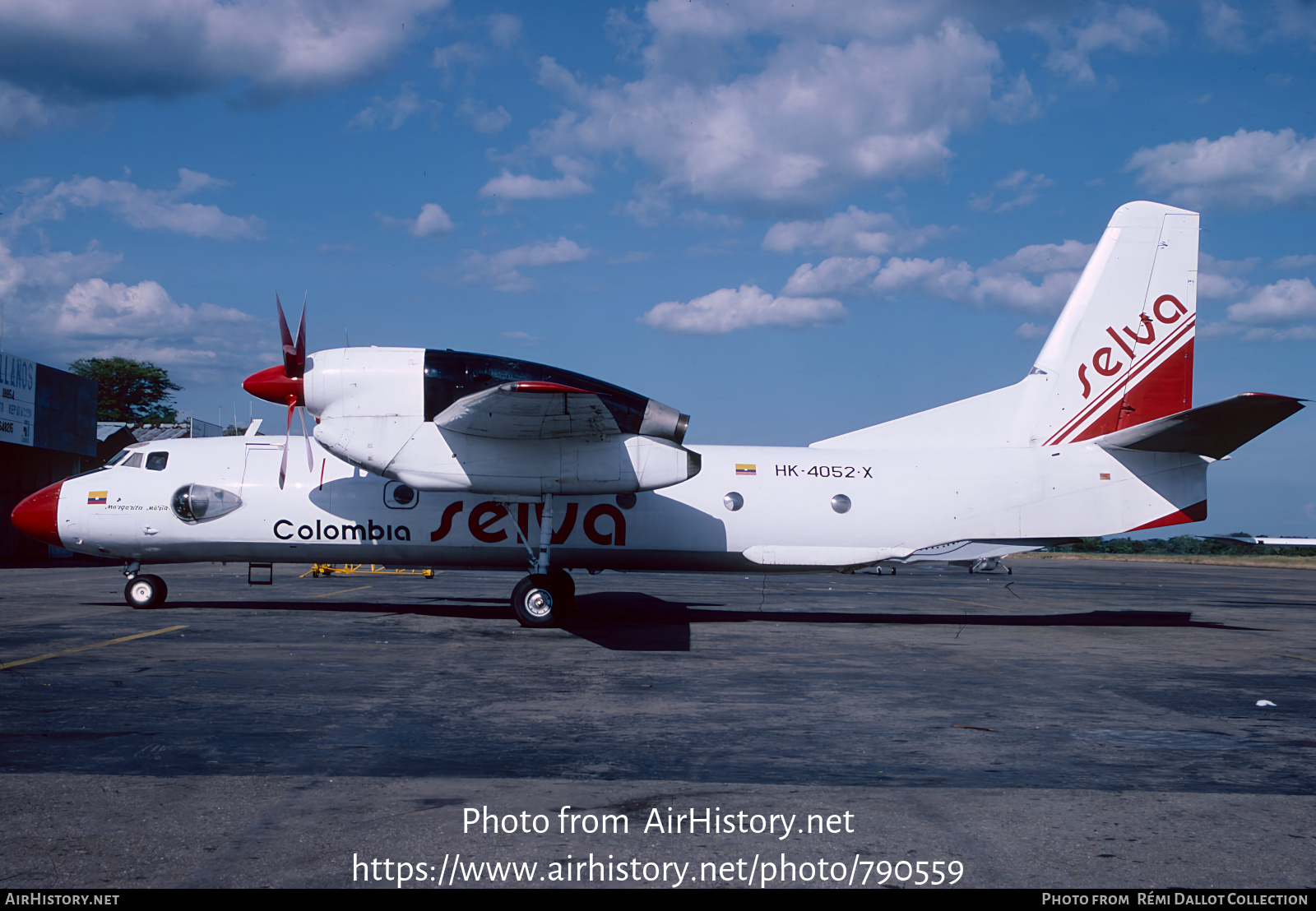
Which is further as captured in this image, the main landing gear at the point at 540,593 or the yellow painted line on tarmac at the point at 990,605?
the yellow painted line on tarmac at the point at 990,605

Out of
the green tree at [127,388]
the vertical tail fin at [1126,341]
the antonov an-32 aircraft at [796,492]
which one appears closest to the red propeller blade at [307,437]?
the antonov an-32 aircraft at [796,492]

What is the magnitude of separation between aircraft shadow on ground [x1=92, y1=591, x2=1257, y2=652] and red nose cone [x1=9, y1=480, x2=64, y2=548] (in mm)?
2493

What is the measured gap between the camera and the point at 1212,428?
14258 mm

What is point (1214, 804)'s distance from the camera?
211 inches

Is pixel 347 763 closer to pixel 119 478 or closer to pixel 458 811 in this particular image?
pixel 458 811

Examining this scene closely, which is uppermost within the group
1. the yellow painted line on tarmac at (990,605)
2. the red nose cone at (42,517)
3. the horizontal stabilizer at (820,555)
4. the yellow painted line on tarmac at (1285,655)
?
the red nose cone at (42,517)

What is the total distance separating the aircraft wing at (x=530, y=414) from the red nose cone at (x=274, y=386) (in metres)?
2.51

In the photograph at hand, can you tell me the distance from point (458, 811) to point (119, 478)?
14.4 m

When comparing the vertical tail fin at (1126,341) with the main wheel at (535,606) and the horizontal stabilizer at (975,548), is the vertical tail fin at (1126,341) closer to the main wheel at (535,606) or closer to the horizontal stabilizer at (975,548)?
the horizontal stabilizer at (975,548)

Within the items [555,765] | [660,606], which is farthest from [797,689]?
[660,606]

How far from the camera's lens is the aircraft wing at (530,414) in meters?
12.0

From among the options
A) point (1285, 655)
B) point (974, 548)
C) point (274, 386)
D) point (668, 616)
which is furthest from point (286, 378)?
point (1285, 655)

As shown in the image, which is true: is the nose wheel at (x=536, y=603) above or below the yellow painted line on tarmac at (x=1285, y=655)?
above
